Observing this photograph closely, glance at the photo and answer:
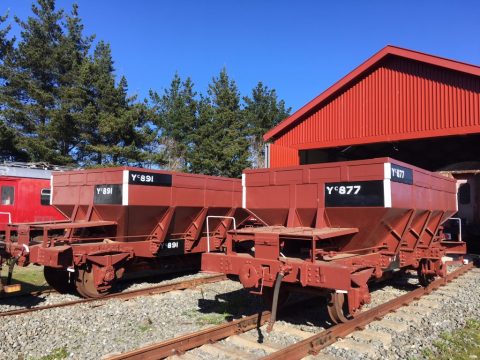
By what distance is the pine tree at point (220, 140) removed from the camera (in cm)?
3303

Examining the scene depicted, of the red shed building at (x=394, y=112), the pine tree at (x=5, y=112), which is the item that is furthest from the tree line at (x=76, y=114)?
the red shed building at (x=394, y=112)

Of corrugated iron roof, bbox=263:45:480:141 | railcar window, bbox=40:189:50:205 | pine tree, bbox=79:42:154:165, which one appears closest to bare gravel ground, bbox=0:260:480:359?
corrugated iron roof, bbox=263:45:480:141

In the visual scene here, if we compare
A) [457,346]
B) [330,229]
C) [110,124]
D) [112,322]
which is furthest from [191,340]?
[110,124]

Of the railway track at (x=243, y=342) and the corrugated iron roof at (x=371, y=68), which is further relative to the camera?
the corrugated iron roof at (x=371, y=68)

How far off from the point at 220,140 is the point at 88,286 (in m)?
26.0

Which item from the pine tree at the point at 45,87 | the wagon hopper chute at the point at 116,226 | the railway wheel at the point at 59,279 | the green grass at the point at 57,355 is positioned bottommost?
the green grass at the point at 57,355

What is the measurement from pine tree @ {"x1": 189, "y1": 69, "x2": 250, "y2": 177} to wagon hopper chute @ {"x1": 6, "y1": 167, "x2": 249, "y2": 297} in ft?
68.2

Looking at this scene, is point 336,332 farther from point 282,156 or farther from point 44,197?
point 44,197

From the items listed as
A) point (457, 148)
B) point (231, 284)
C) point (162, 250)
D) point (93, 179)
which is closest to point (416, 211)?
point (231, 284)

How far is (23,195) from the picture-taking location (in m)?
16.8

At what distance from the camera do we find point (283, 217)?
26.1 ft

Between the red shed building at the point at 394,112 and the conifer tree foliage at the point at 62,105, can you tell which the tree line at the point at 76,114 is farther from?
the red shed building at the point at 394,112

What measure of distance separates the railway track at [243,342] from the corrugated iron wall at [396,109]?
8756 mm

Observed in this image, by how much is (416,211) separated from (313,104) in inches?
369
